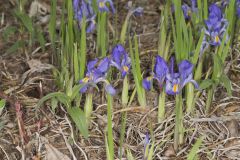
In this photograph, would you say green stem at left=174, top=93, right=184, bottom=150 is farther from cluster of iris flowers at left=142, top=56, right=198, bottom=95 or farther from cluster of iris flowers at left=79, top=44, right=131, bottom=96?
cluster of iris flowers at left=79, top=44, right=131, bottom=96

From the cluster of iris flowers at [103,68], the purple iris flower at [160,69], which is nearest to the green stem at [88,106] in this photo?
the cluster of iris flowers at [103,68]

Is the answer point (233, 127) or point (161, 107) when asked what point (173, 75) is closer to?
point (161, 107)

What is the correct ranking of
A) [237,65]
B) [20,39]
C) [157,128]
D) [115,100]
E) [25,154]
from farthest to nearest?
1. [20,39]
2. [237,65]
3. [115,100]
4. [157,128]
5. [25,154]

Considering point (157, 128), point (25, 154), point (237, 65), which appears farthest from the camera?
point (237, 65)

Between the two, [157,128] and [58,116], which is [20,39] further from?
[157,128]

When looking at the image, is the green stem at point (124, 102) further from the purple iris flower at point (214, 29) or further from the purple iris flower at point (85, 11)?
the purple iris flower at point (85, 11)

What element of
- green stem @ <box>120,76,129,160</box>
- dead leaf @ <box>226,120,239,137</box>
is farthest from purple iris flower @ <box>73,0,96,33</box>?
dead leaf @ <box>226,120,239,137</box>

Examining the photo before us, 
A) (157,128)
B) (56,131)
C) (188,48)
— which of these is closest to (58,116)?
(56,131)
